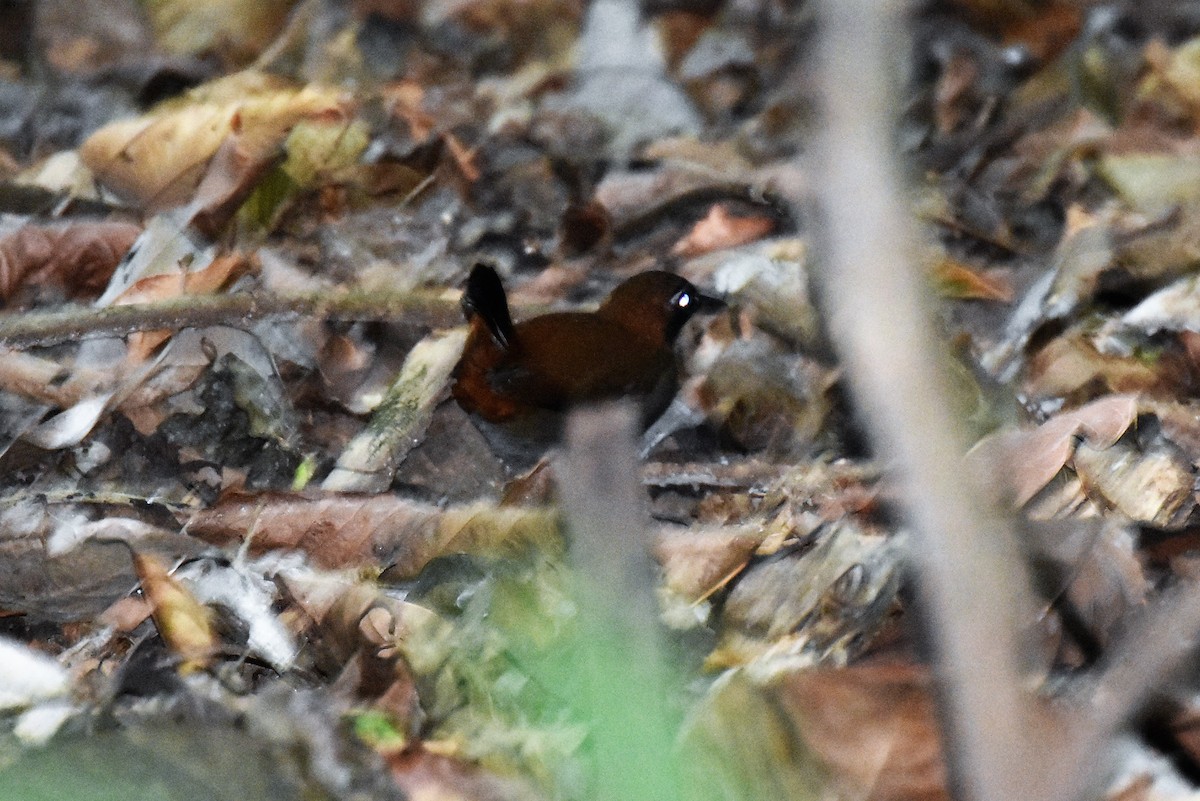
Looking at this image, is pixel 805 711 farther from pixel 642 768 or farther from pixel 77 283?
pixel 77 283

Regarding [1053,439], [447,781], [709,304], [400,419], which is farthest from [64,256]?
[1053,439]

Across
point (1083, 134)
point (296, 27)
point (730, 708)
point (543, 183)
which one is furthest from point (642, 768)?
point (296, 27)

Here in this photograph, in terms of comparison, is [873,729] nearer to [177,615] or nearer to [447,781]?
[447,781]

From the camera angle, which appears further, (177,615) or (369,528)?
(369,528)

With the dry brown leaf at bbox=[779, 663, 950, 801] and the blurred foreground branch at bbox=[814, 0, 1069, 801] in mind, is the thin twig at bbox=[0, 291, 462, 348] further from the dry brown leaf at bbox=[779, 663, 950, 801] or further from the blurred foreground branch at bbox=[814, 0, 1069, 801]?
the blurred foreground branch at bbox=[814, 0, 1069, 801]

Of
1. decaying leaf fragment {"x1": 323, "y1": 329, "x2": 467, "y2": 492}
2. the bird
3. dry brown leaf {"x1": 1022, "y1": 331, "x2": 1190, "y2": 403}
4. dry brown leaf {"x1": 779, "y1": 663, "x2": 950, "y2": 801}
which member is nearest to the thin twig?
decaying leaf fragment {"x1": 323, "y1": 329, "x2": 467, "y2": 492}

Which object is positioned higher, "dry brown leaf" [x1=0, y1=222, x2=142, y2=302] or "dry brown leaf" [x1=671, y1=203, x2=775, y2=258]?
"dry brown leaf" [x1=0, y1=222, x2=142, y2=302]

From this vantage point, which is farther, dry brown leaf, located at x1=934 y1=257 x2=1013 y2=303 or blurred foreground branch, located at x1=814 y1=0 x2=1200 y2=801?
dry brown leaf, located at x1=934 y1=257 x2=1013 y2=303
